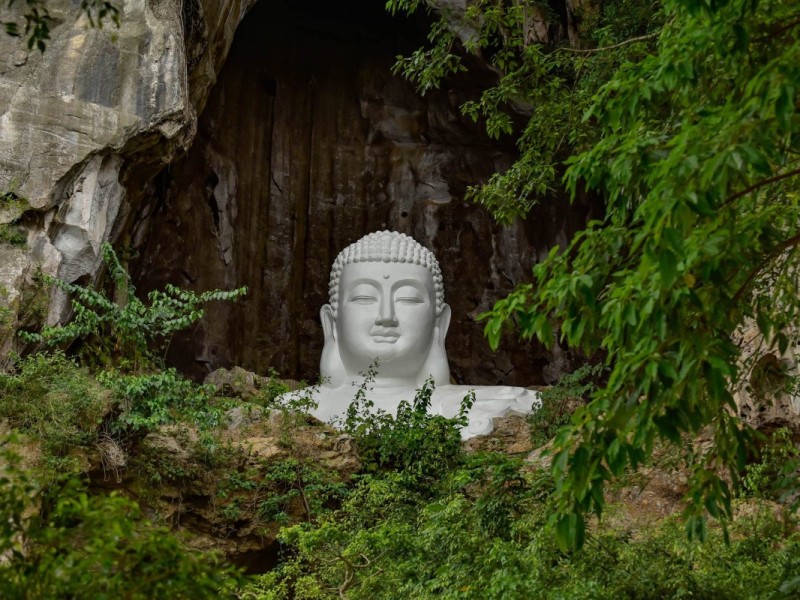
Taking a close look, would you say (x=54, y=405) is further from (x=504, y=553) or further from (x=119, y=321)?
(x=504, y=553)

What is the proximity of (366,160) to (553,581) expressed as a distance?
9.03 meters

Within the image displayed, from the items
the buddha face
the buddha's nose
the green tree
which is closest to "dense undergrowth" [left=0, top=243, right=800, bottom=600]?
the green tree

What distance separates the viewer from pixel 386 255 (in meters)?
12.1

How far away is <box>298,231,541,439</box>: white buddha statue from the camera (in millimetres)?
11734

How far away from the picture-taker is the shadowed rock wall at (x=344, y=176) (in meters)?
13.9

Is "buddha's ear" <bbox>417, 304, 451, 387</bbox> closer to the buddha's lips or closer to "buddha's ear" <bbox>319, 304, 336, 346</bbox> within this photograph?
the buddha's lips

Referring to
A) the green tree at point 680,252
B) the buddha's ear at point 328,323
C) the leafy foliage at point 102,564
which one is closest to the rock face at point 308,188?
the buddha's ear at point 328,323

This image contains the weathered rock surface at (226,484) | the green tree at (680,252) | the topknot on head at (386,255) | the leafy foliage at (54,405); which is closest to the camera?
the green tree at (680,252)

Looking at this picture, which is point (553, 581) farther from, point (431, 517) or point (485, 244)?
point (485, 244)

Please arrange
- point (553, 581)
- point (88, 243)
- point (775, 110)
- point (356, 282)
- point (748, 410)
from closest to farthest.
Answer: point (775, 110)
point (553, 581)
point (748, 410)
point (88, 243)
point (356, 282)

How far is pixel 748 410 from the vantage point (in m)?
8.78

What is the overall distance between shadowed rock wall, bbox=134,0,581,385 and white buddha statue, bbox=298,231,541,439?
1.68 metres

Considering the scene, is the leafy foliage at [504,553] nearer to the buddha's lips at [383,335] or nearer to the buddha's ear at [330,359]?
the buddha's lips at [383,335]

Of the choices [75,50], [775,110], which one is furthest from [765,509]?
[75,50]
